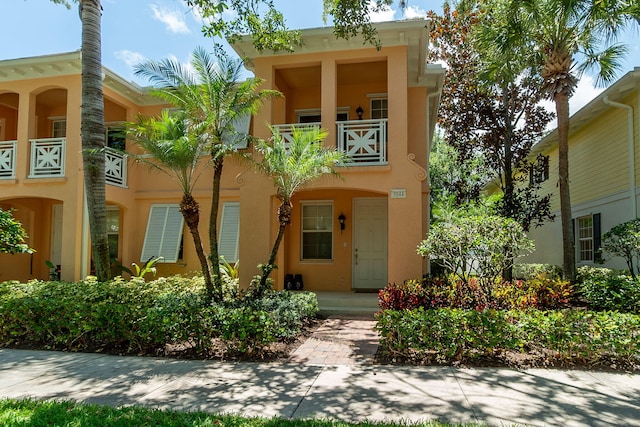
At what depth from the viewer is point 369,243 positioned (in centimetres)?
1273

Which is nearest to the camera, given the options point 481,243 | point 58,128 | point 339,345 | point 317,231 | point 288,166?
point 339,345

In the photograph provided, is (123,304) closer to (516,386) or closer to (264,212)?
(264,212)

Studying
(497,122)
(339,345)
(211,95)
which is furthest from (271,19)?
(497,122)

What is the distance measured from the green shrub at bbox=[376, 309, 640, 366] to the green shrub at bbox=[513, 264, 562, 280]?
22.9 feet

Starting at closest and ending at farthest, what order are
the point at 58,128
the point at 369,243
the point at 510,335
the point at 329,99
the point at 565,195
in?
the point at 510,335
the point at 329,99
the point at 565,195
the point at 369,243
the point at 58,128

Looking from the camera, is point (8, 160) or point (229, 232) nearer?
point (8, 160)

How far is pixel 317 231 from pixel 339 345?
605cm

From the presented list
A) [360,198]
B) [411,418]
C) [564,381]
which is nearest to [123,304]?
[411,418]

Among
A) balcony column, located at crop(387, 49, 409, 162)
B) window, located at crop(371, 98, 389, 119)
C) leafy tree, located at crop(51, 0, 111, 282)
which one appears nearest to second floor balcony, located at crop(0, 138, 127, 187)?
leafy tree, located at crop(51, 0, 111, 282)

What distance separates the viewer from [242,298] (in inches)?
335

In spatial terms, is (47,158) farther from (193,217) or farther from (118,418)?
(118,418)

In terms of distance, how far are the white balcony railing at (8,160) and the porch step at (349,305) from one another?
31.8 feet

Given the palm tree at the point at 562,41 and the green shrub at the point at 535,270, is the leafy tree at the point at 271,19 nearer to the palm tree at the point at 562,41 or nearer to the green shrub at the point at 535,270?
the palm tree at the point at 562,41

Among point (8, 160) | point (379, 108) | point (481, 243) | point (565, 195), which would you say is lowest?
point (481, 243)
